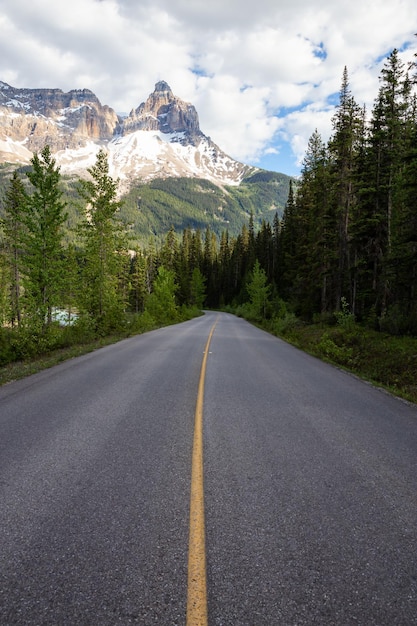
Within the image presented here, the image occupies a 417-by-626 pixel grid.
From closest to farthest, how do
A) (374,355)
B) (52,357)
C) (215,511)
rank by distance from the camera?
(215,511)
(374,355)
(52,357)

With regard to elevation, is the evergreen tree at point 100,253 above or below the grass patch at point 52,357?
above

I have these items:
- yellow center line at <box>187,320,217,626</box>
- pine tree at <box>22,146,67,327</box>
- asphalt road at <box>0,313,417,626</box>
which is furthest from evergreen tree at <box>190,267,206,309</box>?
yellow center line at <box>187,320,217,626</box>

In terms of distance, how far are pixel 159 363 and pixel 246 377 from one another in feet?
10.3

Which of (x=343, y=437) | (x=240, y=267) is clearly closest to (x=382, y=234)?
(x=343, y=437)

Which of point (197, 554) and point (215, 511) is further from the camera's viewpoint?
point (215, 511)

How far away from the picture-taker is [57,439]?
4.85 metres

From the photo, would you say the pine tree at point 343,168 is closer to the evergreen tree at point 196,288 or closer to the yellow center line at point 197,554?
the yellow center line at point 197,554

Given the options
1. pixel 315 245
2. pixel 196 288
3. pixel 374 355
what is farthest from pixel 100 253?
pixel 196 288

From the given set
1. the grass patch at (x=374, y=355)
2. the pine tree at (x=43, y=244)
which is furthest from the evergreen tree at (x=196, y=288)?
the pine tree at (x=43, y=244)

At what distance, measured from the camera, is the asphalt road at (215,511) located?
2.18m

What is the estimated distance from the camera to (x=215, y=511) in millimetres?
3180

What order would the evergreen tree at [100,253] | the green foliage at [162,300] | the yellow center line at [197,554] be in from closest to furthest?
the yellow center line at [197,554], the evergreen tree at [100,253], the green foliage at [162,300]

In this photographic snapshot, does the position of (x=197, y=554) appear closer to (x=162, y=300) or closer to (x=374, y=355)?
(x=374, y=355)

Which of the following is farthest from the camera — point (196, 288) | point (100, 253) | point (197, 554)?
point (196, 288)
